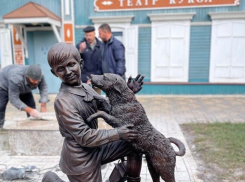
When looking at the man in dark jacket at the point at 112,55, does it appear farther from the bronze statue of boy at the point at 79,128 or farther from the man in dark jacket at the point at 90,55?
the bronze statue of boy at the point at 79,128

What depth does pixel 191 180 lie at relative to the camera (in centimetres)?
294

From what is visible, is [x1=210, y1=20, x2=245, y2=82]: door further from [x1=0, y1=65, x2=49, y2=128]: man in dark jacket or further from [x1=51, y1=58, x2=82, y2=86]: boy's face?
[x1=51, y1=58, x2=82, y2=86]: boy's face

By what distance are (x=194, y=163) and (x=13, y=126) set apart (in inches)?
110

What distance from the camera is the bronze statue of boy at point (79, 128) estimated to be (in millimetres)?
1586

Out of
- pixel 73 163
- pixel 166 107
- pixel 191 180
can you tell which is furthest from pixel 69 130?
pixel 166 107

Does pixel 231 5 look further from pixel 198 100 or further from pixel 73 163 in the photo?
pixel 73 163

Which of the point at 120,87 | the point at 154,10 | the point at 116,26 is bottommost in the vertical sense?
the point at 120,87

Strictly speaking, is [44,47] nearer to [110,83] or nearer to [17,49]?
[17,49]

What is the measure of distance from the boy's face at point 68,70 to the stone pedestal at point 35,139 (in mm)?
1970

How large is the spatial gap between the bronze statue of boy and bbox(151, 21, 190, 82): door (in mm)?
6719

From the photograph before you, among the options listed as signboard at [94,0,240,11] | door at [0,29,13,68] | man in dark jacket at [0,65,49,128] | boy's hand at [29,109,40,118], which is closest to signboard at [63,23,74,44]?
signboard at [94,0,240,11]

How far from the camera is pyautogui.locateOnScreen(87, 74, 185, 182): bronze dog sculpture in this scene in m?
1.67

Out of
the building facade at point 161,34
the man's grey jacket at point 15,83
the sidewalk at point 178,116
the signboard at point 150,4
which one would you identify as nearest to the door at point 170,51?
the building facade at point 161,34

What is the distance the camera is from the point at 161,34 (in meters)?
8.20
